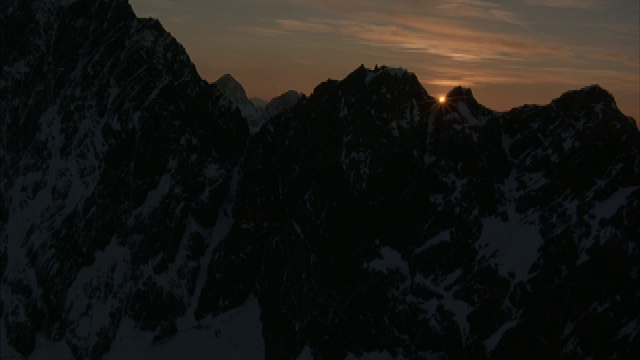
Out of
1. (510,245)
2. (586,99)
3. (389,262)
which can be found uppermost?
(586,99)

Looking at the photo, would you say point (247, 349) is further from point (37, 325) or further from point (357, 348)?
point (37, 325)

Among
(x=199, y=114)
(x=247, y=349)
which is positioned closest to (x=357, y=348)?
(x=247, y=349)

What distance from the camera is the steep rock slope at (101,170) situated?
136 m

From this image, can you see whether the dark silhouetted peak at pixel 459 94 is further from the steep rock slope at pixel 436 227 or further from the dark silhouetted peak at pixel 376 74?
the dark silhouetted peak at pixel 376 74

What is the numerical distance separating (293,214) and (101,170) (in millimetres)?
42007

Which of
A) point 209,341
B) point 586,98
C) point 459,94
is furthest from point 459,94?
point 209,341

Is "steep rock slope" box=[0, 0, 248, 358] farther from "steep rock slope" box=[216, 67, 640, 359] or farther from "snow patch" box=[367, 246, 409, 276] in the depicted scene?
"snow patch" box=[367, 246, 409, 276]

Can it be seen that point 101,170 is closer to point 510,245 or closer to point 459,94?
point 459,94

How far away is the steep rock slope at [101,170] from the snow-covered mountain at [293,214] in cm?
41

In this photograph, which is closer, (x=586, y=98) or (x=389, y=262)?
(x=586, y=98)

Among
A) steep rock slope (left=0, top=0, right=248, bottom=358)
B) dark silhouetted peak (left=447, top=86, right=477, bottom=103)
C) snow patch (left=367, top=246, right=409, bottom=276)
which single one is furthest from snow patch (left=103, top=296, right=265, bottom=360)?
dark silhouetted peak (left=447, top=86, right=477, bottom=103)

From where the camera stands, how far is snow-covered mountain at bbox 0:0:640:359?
107000 mm

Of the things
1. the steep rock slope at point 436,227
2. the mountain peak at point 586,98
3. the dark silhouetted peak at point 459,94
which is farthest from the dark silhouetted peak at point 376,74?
the mountain peak at point 586,98

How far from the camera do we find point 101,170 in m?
147
